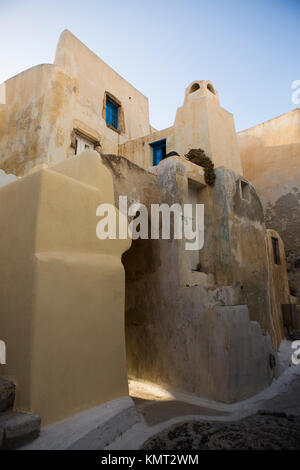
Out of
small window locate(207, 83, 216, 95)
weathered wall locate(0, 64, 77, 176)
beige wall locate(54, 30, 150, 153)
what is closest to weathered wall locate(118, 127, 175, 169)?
beige wall locate(54, 30, 150, 153)

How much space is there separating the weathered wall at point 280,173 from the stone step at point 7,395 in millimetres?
12906

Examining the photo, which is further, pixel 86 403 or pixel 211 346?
pixel 211 346

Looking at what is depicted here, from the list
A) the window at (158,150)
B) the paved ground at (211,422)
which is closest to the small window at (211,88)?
the window at (158,150)

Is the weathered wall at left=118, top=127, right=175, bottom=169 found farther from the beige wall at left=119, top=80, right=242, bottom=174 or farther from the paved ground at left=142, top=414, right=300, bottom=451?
the paved ground at left=142, top=414, right=300, bottom=451

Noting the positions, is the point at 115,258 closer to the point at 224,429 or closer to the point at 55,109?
the point at 224,429

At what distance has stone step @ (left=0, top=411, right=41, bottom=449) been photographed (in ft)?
7.91

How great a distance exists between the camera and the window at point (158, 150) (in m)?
11.1

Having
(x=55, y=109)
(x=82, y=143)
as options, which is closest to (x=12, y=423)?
(x=55, y=109)

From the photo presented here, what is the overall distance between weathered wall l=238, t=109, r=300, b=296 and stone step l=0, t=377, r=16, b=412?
12906 mm

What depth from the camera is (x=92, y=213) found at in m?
3.87

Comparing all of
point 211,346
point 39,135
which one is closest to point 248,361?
point 211,346

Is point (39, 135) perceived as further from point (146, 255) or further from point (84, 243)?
point (84, 243)

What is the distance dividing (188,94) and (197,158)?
3.35 meters
